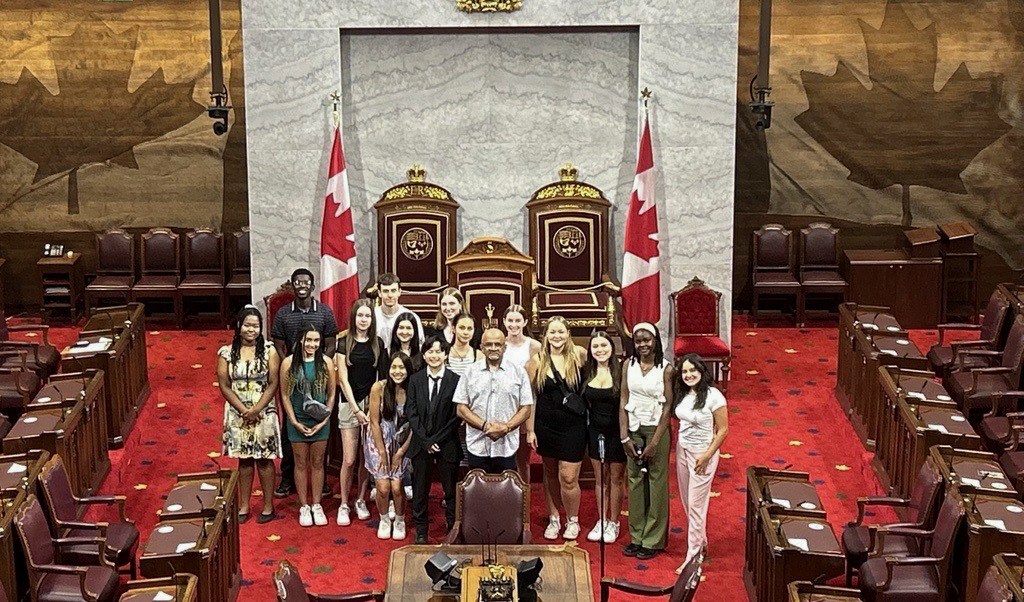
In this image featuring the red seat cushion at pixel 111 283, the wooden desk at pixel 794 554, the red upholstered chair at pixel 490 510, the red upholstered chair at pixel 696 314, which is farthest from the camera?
the red seat cushion at pixel 111 283

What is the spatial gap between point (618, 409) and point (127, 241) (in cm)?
703

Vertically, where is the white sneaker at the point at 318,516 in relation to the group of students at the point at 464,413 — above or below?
below

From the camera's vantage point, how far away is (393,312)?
1026 cm

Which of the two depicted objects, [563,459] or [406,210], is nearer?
[563,459]

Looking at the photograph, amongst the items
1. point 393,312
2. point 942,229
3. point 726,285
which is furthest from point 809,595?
point 942,229

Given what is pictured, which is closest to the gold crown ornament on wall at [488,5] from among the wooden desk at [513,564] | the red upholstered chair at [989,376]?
the red upholstered chair at [989,376]

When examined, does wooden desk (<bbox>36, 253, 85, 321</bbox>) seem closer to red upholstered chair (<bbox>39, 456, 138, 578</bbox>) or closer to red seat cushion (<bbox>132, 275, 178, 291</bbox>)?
red seat cushion (<bbox>132, 275, 178, 291</bbox>)

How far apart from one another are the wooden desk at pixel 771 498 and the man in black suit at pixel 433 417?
74.5 inches

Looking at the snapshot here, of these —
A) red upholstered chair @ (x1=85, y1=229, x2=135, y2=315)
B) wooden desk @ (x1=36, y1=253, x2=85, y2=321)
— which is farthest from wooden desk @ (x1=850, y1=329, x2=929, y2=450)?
wooden desk @ (x1=36, y1=253, x2=85, y2=321)

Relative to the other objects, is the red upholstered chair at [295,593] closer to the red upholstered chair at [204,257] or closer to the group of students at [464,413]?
the group of students at [464,413]

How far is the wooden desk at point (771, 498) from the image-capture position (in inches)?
349

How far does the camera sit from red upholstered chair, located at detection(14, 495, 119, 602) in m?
8.20

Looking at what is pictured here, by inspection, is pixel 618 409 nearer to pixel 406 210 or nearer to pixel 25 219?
pixel 406 210

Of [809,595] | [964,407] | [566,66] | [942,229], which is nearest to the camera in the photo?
[809,595]
